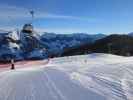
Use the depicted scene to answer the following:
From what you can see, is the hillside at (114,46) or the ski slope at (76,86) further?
the hillside at (114,46)

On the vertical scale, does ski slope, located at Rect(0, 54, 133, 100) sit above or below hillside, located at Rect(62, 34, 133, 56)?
above

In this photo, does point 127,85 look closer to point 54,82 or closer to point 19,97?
point 54,82

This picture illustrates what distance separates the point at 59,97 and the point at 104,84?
6.99 ft

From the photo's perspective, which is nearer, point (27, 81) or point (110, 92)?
point (110, 92)

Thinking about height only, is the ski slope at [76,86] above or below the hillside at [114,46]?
above

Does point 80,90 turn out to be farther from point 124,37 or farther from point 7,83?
point 124,37

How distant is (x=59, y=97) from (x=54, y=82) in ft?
7.47

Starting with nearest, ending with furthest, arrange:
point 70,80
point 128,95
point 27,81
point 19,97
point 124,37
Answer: point 128,95
point 19,97
point 70,80
point 27,81
point 124,37

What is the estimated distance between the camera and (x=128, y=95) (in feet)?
31.2

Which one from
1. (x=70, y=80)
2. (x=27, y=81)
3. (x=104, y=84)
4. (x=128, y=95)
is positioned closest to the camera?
(x=128, y=95)

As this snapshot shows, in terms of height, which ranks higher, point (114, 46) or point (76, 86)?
point (76, 86)

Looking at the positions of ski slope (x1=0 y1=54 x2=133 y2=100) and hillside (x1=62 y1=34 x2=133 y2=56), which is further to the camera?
hillside (x1=62 y1=34 x2=133 y2=56)

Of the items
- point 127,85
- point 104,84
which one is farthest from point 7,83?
point 127,85

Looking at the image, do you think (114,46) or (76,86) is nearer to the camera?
(76,86)
